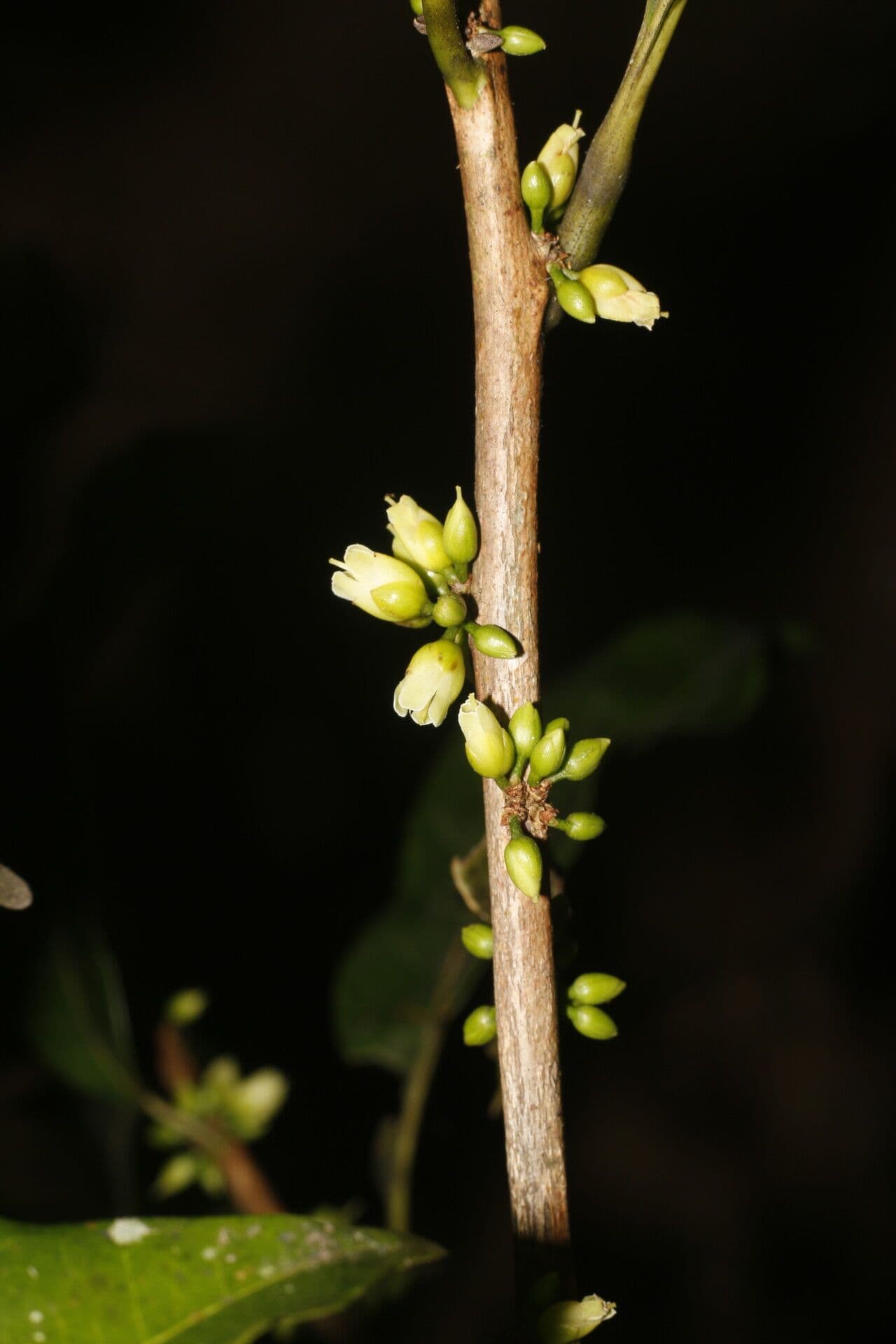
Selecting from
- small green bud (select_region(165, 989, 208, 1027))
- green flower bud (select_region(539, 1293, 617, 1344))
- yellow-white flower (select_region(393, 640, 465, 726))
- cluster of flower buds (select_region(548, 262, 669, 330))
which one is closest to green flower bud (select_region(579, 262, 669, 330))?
cluster of flower buds (select_region(548, 262, 669, 330))

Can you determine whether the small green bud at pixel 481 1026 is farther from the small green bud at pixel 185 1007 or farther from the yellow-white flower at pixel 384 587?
the small green bud at pixel 185 1007

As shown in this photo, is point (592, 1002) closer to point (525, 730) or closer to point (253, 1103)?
point (525, 730)

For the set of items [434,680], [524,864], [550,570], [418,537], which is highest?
[550,570]

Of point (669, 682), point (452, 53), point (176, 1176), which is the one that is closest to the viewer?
point (452, 53)

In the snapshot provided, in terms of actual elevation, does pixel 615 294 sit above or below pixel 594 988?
above

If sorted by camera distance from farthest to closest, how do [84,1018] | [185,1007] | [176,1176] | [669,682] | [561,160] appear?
[185,1007] < [176,1176] < [669,682] < [84,1018] < [561,160]

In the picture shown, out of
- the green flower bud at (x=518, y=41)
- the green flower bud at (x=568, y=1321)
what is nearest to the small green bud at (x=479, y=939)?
the green flower bud at (x=568, y=1321)

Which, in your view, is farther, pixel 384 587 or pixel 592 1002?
pixel 592 1002

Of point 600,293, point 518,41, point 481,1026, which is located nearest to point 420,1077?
point 481,1026

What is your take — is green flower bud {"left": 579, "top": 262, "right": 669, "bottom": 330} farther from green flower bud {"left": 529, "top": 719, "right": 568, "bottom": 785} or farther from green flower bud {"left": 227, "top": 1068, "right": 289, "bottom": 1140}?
green flower bud {"left": 227, "top": 1068, "right": 289, "bottom": 1140}
